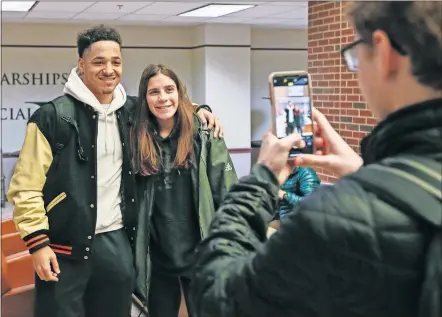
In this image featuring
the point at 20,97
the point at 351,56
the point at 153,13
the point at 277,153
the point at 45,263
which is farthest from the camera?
the point at 20,97

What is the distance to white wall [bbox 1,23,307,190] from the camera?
30.7 feet

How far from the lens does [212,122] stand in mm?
2623

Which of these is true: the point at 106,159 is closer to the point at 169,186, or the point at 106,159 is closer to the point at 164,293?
the point at 169,186

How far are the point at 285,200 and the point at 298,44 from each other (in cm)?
717

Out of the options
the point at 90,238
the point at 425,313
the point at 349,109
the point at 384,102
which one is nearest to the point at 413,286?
the point at 425,313

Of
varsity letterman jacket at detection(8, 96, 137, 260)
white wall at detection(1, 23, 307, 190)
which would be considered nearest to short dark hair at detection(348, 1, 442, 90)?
varsity letterman jacket at detection(8, 96, 137, 260)

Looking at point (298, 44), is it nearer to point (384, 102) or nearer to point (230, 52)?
point (230, 52)

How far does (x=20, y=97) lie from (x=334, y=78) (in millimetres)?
6006

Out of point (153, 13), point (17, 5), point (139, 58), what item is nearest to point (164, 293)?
point (17, 5)

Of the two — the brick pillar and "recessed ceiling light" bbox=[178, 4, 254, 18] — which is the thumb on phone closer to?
the brick pillar

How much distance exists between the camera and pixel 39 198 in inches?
89.7

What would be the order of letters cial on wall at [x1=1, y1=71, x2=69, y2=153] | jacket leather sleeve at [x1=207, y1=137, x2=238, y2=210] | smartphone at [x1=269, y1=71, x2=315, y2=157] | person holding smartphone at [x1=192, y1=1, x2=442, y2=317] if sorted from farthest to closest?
letters cial on wall at [x1=1, y1=71, x2=69, y2=153] → jacket leather sleeve at [x1=207, y1=137, x2=238, y2=210] → smartphone at [x1=269, y1=71, x2=315, y2=157] → person holding smartphone at [x1=192, y1=1, x2=442, y2=317]

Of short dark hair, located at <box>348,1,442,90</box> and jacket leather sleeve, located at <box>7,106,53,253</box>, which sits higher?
short dark hair, located at <box>348,1,442,90</box>

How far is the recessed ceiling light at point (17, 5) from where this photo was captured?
7.02 meters
